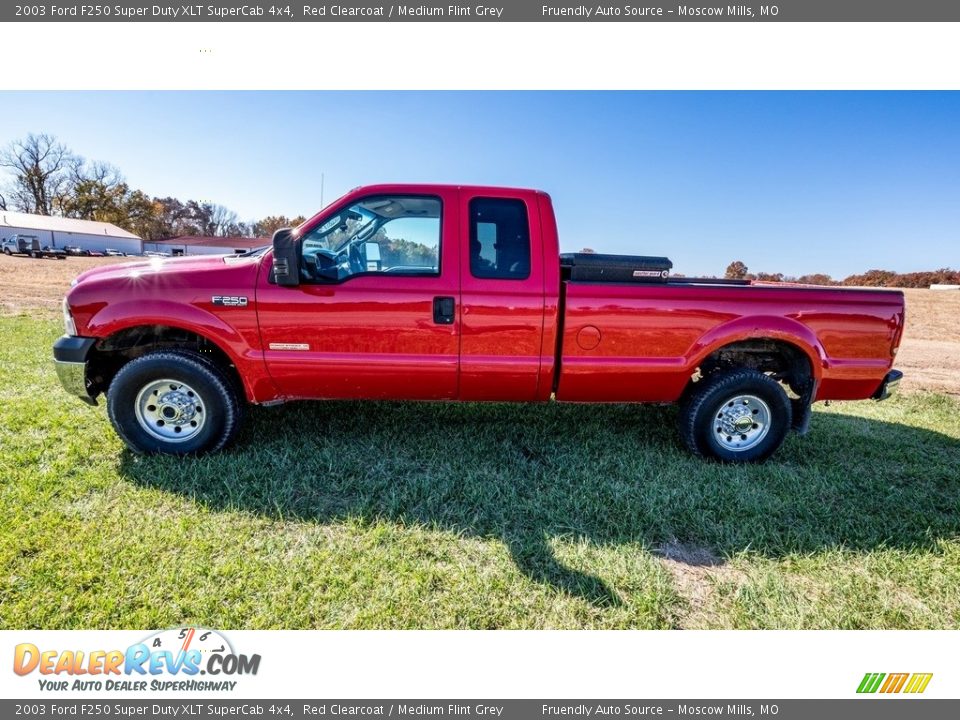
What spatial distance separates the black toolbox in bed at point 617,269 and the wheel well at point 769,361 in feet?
2.61

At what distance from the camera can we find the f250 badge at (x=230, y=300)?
11.0 ft

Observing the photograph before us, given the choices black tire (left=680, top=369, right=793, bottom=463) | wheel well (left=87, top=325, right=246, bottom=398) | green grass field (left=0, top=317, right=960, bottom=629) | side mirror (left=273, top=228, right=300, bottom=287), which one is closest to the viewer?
green grass field (left=0, top=317, right=960, bottom=629)

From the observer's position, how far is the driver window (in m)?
3.42

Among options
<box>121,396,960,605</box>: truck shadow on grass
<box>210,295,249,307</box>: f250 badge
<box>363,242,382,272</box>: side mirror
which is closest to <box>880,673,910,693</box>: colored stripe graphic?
<box>121,396,960,605</box>: truck shadow on grass

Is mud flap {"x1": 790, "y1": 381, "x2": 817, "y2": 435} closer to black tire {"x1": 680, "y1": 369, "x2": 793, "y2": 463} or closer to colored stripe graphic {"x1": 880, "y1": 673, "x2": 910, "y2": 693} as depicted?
black tire {"x1": 680, "y1": 369, "x2": 793, "y2": 463}

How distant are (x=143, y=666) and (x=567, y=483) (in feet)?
8.16

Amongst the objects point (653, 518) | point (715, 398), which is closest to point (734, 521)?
point (653, 518)

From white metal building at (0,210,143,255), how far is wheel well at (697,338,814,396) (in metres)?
70.1

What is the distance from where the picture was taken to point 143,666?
1.98m

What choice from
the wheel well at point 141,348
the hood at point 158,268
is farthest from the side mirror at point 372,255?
the wheel well at point 141,348

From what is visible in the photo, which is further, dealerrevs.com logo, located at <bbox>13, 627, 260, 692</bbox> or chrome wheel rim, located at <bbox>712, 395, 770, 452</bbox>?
chrome wheel rim, located at <bbox>712, 395, 770, 452</bbox>

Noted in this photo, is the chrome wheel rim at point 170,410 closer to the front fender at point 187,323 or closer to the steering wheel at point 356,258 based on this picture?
the front fender at point 187,323

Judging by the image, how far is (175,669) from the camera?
1.99m

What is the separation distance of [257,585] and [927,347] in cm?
1338
